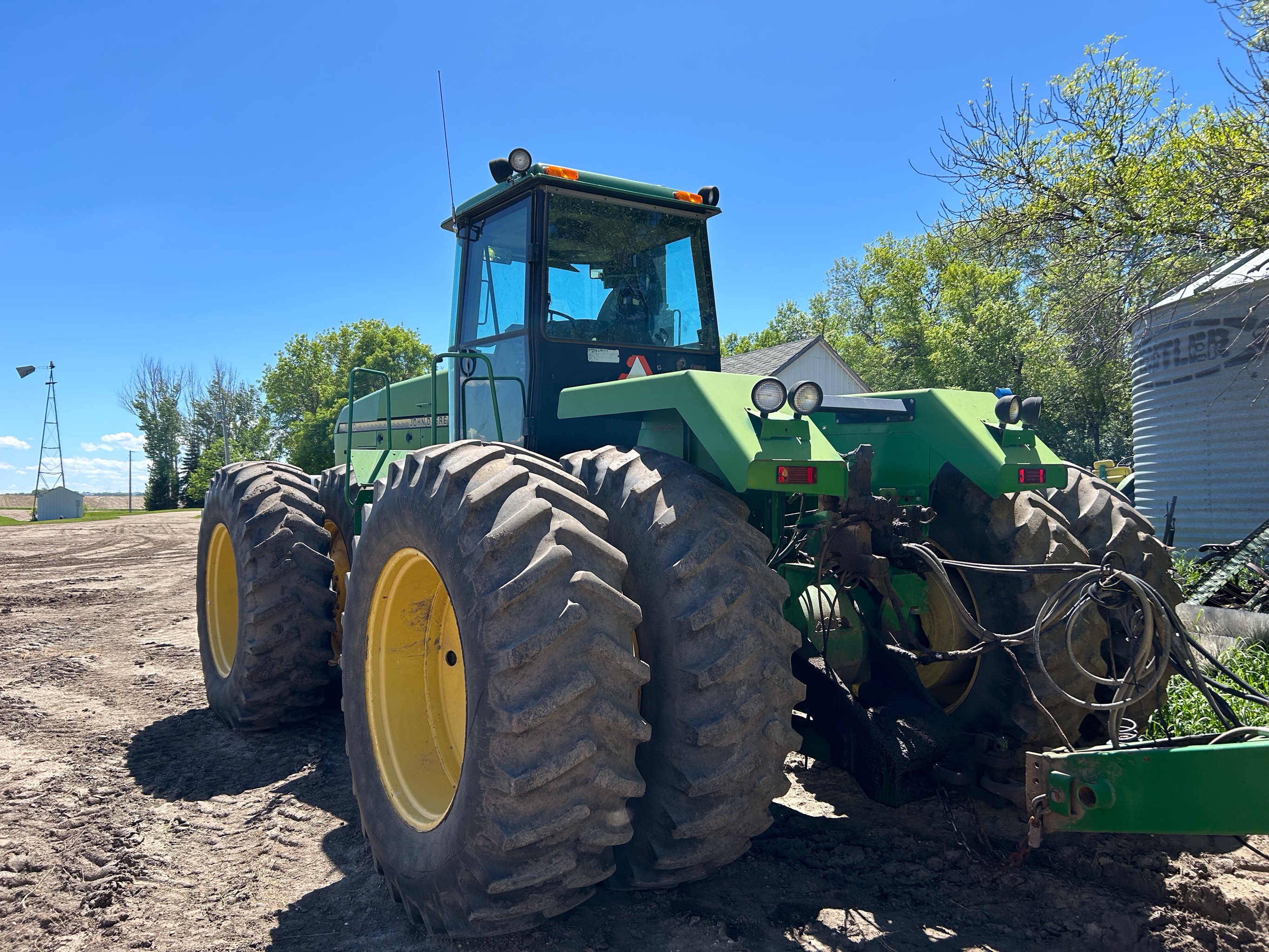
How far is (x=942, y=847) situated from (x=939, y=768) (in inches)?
17.1

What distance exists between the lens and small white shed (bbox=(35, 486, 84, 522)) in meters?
38.5

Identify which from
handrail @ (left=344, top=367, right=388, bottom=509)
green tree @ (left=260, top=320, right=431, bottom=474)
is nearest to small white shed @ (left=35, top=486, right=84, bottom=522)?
green tree @ (left=260, top=320, right=431, bottom=474)

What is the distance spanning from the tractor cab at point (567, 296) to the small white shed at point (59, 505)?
40.1 metres

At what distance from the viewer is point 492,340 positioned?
192 inches

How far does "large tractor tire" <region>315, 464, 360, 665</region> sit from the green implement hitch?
174 inches

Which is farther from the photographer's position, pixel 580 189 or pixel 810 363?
pixel 810 363

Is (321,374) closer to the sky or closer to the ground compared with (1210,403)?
closer to the sky

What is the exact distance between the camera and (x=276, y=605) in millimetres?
5410

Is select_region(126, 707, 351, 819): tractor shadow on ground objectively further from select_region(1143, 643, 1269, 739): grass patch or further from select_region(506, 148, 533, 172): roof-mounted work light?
select_region(1143, 643, 1269, 739): grass patch

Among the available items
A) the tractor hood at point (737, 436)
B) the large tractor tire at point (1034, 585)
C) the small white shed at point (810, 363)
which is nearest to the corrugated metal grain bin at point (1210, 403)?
the large tractor tire at point (1034, 585)

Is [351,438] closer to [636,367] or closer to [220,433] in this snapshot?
[636,367]

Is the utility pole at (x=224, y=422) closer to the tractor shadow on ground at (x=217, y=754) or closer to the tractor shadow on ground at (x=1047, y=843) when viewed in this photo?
the tractor shadow on ground at (x=217, y=754)

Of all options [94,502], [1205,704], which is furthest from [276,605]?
[94,502]

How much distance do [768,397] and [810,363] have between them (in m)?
29.9
